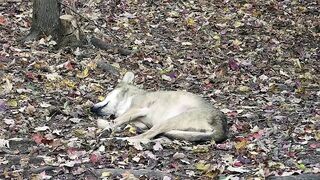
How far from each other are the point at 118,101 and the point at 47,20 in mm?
3350

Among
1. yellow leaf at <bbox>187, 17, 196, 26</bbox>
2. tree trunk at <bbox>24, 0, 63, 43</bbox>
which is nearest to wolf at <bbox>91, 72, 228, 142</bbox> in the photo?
tree trunk at <bbox>24, 0, 63, 43</bbox>

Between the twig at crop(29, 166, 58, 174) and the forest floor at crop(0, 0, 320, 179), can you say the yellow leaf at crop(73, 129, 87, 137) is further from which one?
the twig at crop(29, 166, 58, 174)

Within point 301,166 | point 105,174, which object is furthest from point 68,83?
point 301,166

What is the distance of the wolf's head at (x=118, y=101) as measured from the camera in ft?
29.4

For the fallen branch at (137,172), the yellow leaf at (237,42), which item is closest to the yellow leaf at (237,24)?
the yellow leaf at (237,42)

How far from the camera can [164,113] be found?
27.5 ft

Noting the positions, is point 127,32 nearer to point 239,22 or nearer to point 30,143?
point 239,22

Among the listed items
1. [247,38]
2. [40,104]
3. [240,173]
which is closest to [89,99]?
[40,104]

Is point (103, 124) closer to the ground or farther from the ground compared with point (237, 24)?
closer to the ground

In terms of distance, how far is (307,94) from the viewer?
10.4m

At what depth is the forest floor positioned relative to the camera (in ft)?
21.0

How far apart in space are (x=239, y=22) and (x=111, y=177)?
974cm

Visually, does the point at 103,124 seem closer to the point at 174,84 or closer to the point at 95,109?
the point at 95,109

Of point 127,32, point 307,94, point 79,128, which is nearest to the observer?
point 79,128
